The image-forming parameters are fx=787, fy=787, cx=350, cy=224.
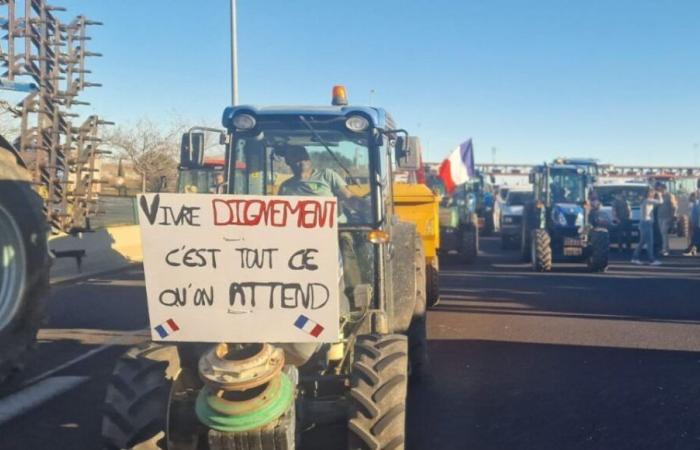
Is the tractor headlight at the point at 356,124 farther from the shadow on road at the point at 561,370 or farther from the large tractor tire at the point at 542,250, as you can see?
the large tractor tire at the point at 542,250

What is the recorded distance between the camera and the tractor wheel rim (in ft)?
19.7

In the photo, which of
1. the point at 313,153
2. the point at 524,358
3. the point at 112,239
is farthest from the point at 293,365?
the point at 112,239

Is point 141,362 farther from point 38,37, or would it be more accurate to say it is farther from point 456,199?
point 456,199

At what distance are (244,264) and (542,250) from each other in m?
12.4

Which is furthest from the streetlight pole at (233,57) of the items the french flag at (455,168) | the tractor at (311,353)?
the tractor at (311,353)

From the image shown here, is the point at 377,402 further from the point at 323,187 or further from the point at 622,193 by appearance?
the point at 622,193

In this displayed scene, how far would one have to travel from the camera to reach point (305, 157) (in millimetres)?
5883

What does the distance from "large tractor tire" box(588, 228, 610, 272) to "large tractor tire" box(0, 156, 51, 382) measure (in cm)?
1174

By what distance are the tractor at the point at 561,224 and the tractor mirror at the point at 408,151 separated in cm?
941

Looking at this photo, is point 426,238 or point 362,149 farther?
point 426,238

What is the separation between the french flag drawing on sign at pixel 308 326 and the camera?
13.2ft

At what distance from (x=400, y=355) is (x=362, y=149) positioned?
1875 mm

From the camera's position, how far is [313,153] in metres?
5.90

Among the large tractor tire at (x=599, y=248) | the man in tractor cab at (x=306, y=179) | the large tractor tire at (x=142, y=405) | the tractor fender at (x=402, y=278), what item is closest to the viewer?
the large tractor tire at (x=142, y=405)
